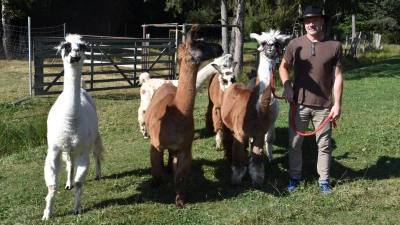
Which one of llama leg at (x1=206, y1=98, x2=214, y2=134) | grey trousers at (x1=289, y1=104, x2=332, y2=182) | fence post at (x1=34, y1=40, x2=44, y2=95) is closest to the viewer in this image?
grey trousers at (x1=289, y1=104, x2=332, y2=182)

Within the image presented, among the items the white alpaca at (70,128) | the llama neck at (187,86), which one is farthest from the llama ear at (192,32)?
the white alpaca at (70,128)

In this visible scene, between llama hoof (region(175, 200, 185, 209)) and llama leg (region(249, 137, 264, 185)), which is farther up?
llama leg (region(249, 137, 264, 185))

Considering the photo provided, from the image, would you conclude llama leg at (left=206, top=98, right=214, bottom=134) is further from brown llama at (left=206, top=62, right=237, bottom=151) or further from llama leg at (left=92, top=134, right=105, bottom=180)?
llama leg at (left=92, top=134, right=105, bottom=180)

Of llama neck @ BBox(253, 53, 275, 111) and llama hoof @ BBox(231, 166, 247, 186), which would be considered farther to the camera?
llama hoof @ BBox(231, 166, 247, 186)

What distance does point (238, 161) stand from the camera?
5.96 meters

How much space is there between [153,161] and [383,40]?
46.3 meters

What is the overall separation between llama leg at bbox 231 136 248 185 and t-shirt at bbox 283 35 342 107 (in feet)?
3.23

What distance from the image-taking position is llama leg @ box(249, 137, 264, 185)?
5.93 metres

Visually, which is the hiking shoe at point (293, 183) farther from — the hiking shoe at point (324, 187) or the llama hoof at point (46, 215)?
the llama hoof at point (46, 215)

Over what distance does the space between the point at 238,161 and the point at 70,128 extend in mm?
2372

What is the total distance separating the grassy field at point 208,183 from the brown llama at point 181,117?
44cm

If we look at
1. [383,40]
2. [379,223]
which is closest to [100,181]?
[379,223]

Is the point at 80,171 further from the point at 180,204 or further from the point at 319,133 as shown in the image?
the point at 319,133

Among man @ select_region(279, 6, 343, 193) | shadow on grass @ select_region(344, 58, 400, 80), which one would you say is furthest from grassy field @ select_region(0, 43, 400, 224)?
shadow on grass @ select_region(344, 58, 400, 80)
